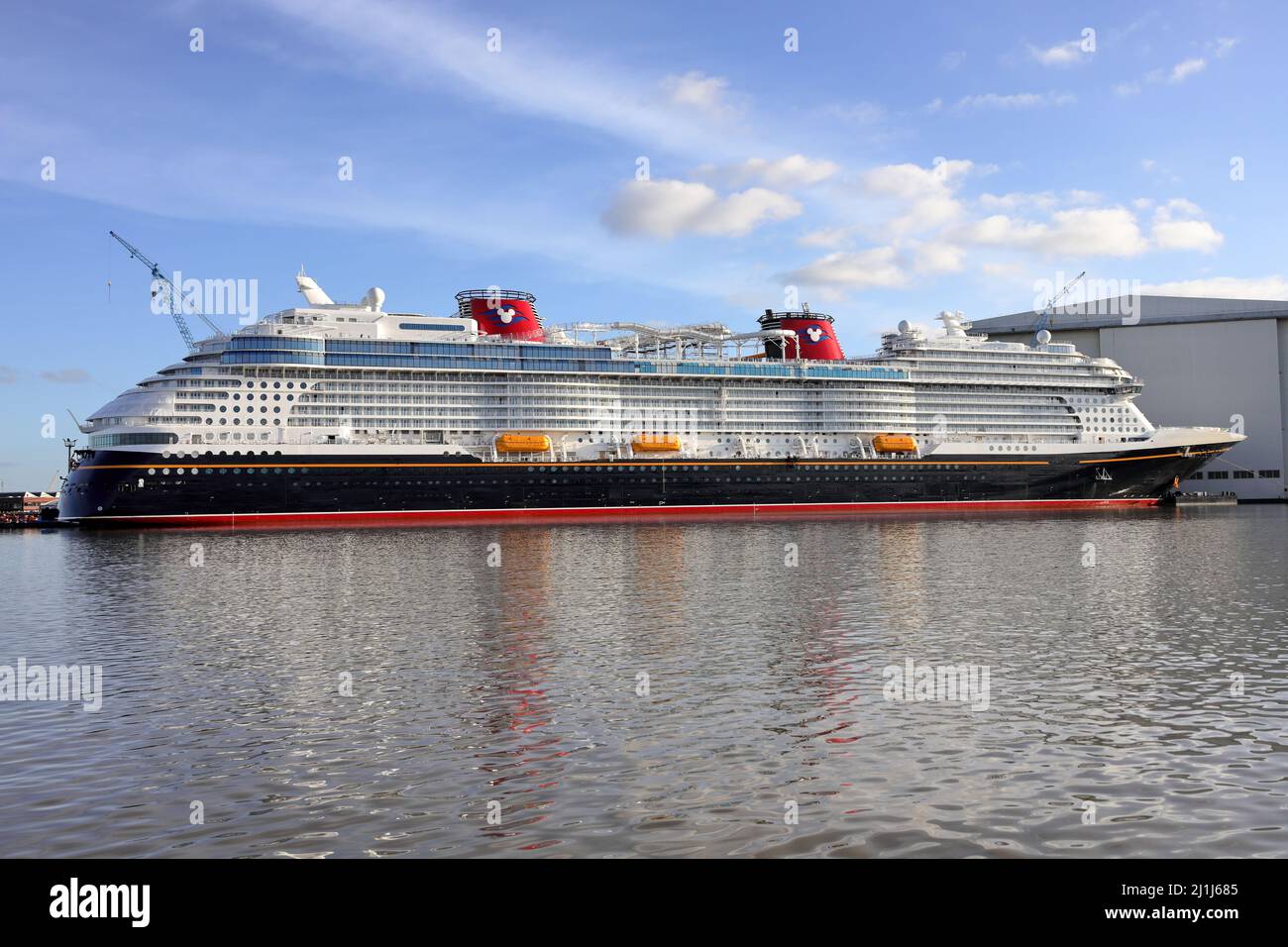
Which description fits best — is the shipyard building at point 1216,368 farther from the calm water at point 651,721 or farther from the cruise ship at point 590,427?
the calm water at point 651,721

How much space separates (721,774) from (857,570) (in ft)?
75.2

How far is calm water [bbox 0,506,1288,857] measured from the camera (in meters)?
→ 9.65

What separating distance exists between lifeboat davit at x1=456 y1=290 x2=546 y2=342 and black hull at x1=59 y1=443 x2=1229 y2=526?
54.5 ft

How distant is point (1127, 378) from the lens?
101 m

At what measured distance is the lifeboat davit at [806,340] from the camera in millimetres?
96688

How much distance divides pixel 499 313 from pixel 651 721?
7518 centimetres

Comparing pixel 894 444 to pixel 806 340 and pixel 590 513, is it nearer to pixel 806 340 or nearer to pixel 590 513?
pixel 806 340

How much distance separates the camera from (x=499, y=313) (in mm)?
85438

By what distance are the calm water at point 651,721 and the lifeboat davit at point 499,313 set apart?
57196 millimetres

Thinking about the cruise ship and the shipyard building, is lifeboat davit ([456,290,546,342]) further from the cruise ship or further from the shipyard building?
the shipyard building

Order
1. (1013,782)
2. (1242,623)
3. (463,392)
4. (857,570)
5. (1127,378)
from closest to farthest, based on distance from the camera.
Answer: (1013,782), (1242,623), (857,570), (463,392), (1127,378)
